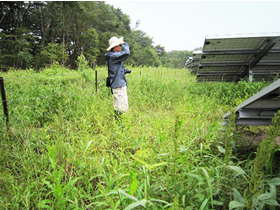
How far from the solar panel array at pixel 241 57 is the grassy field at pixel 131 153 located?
0.57 metres

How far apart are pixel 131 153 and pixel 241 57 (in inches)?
179

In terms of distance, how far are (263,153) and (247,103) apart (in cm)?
130

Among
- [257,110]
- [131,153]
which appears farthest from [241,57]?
[131,153]

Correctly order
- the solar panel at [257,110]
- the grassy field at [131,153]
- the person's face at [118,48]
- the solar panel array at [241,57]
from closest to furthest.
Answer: the grassy field at [131,153] < the solar panel at [257,110] < the person's face at [118,48] < the solar panel array at [241,57]

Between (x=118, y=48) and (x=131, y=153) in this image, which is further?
(x=118, y=48)

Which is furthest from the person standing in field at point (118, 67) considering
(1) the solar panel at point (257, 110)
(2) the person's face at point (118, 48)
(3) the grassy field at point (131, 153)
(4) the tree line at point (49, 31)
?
(4) the tree line at point (49, 31)

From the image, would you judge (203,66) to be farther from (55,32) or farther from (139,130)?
(55,32)

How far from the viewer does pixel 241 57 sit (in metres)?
4.92

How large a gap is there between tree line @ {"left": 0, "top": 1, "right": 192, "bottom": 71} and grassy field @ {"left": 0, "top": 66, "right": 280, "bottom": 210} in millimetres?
14955

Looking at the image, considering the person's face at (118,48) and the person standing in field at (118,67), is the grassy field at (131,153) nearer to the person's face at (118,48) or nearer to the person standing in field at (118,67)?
the person standing in field at (118,67)

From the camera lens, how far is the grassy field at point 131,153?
4.32ft

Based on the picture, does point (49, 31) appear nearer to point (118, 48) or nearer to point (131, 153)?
point (118, 48)

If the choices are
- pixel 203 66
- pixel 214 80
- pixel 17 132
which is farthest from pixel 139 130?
pixel 214 80

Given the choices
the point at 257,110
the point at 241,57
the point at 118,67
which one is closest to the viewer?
the point at 257,110
